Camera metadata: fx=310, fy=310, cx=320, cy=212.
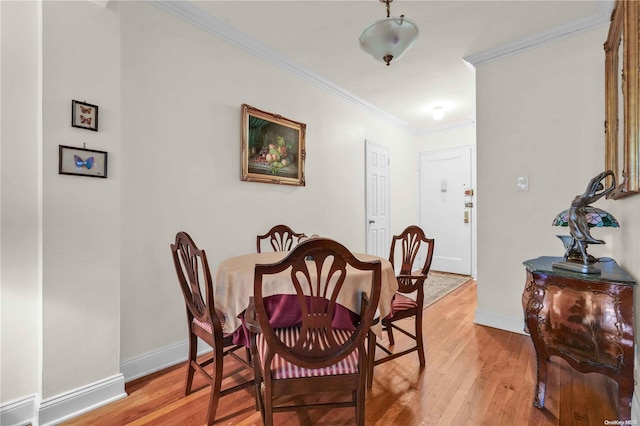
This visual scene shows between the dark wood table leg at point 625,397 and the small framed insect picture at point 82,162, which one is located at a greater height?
the small framed insect picture at point 82,162

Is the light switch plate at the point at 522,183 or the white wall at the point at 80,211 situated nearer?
the white wall at the point at 80,211

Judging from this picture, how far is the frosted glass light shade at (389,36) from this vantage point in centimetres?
183

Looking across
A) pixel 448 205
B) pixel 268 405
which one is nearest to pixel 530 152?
pixel 448 205

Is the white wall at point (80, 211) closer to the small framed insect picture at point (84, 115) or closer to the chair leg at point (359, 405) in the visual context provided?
the small framed insect picture at point (84, 115)

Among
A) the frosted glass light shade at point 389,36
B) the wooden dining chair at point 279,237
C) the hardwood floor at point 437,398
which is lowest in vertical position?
the hardwood floor at point 437,398

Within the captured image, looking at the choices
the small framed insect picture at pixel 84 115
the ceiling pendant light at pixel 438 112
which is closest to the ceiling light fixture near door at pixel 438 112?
the ceiling pendant light at pixel 438 112

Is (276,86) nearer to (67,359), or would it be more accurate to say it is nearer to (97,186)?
(97,186)

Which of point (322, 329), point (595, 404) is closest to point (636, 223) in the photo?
point (595, 404)

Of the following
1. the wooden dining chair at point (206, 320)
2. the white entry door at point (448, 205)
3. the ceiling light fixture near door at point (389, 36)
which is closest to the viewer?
the wooden dining chair at point (206, 320)

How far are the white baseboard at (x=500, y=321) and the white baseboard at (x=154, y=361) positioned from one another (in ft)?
8.66

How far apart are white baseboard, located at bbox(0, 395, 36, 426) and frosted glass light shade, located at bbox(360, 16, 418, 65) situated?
280 cm

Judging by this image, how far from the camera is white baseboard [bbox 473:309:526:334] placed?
9.50 feet

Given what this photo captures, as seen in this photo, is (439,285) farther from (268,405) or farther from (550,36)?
(268,405)

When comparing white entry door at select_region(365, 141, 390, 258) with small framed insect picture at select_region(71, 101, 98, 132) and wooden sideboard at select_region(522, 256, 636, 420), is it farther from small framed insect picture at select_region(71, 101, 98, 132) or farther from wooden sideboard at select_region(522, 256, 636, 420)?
small framed insect picture at select_region(71, 101, 98, 132)
